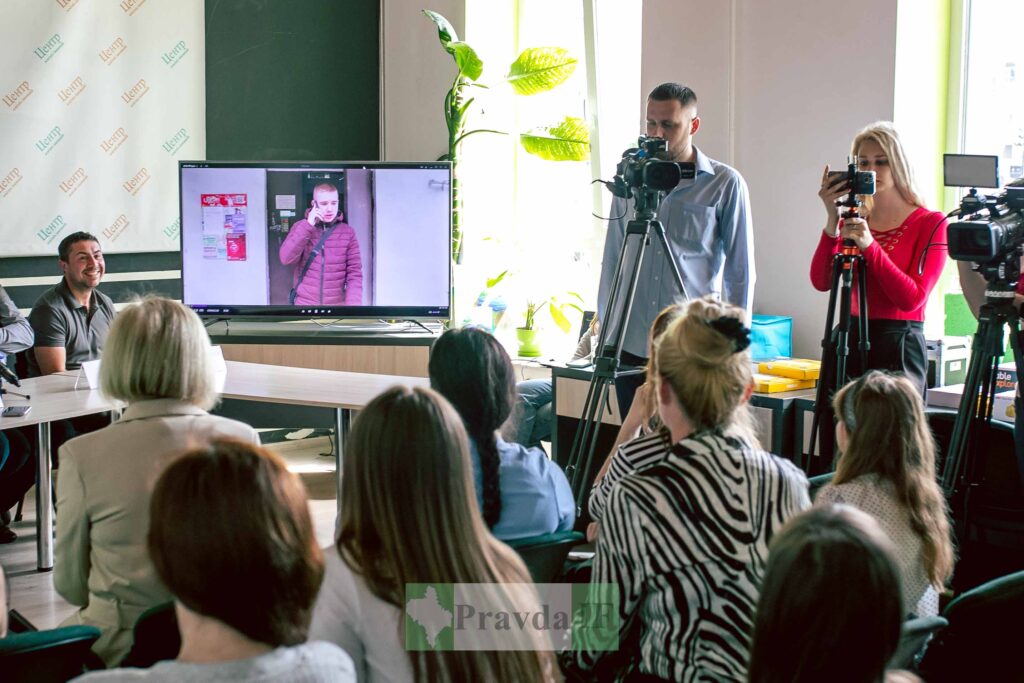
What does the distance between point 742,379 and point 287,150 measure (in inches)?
190

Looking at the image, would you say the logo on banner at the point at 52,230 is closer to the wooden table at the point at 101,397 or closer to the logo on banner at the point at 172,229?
the logo on banner at the point at 172,229

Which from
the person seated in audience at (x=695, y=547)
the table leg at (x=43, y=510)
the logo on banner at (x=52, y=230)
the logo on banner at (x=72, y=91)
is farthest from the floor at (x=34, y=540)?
the logo on banner at (x=72, y=91)

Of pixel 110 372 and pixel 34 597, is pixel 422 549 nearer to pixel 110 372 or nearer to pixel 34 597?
pixel 110 372

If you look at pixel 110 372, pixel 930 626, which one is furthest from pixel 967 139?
pixel 110 372

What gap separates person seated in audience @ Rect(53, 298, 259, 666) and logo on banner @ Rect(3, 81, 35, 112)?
345 centimetres

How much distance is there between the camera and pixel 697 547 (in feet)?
5.38

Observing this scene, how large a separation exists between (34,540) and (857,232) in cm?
323

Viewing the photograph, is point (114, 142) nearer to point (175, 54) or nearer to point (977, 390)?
point (175, 54)

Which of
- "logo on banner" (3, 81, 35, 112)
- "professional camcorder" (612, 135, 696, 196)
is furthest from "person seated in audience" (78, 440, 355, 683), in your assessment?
"logo on banner" (3, 81, 35, 112)

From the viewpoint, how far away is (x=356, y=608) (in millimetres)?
1446

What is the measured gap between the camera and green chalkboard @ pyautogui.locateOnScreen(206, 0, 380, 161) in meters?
5.92

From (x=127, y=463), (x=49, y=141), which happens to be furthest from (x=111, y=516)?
(x=49, y=141)

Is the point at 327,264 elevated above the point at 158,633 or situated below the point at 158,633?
above

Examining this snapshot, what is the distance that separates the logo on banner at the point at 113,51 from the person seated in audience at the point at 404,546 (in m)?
4.67
